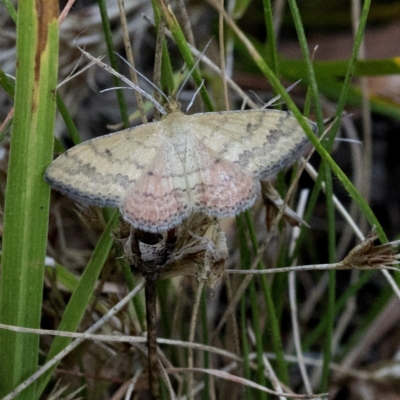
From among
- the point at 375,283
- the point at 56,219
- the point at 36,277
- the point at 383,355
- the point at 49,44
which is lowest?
the point at 383,355

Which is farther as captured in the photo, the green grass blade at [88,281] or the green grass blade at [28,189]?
the green grass blade at [88,281]

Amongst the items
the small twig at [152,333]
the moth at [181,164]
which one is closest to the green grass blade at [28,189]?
the moth at [181,164]

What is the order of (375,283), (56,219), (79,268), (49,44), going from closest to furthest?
(49,44)
(56,219)
(79,268)
(375,283)

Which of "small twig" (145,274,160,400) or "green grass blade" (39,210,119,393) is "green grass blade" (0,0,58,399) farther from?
"small twig" (145,274,160,400)

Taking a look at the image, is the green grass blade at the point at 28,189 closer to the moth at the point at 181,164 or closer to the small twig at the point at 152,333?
the moth at the point at 181,164

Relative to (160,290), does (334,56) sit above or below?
above

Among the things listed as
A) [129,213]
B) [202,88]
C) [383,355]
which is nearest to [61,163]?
[129,213]

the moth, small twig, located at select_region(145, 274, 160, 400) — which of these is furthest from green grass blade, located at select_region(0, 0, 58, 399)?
small twig, located at select_region(145, 274, 160, 400)

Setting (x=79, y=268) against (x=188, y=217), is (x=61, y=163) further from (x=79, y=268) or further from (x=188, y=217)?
(x=79, y=268)
